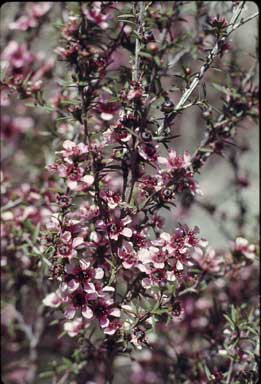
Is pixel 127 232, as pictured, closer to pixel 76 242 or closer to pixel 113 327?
pixel 76 242

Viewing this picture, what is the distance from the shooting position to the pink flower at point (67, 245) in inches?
68.4

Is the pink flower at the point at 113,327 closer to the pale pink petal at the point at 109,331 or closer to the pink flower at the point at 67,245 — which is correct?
the pale pink petal at the point at 109,331

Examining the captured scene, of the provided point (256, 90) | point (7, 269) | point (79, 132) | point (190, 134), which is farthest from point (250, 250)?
point (190, 134)

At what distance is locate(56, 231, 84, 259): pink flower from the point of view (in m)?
1.74

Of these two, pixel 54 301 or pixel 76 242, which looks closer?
pixel 76 242

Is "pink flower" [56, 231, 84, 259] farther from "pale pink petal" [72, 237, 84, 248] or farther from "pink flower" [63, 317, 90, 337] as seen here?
"pink flower" [63, 317, 90, 337]

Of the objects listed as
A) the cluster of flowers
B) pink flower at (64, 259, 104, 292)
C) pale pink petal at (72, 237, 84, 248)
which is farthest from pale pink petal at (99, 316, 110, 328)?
pale pink petal at (72, 237, 84, 248)

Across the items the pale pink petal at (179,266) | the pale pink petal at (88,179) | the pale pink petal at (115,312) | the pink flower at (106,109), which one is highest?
the pink flower at (106,109)

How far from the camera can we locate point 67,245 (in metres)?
1.75

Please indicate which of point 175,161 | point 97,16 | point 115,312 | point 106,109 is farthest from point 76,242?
point 97,16

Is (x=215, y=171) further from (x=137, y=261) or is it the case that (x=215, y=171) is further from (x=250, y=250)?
(x=137, y=261)

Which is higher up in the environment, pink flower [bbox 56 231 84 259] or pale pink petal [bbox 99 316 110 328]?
pink flower [bbox 56 231 84 259]

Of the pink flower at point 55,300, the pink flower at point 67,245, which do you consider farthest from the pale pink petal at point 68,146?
the pink flower at point 55,300

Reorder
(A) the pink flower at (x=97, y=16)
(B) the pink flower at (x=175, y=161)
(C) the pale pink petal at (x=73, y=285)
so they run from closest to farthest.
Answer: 1. (C) the pale pink petal at (x=73, y=285)
2. (B) the pink flower at (x=175, y=161)
3. (A) the pink flower at (x=97, y=16)
